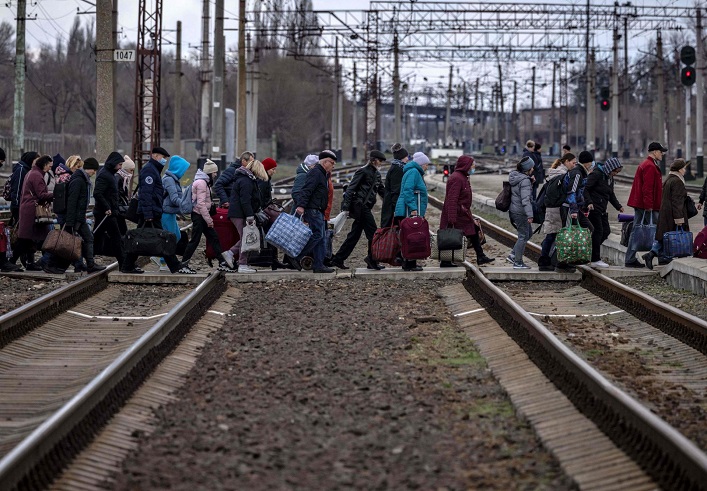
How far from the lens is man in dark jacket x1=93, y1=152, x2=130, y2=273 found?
1562cm

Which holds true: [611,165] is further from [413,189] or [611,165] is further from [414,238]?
[414,238]

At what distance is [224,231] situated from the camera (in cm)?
1664

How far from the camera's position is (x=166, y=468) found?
6.35 meters

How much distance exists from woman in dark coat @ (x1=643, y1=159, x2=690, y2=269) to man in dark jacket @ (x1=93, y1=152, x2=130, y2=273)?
23.8 ft

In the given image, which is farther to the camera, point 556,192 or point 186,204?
point 186,204

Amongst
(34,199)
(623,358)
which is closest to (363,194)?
(34,199)

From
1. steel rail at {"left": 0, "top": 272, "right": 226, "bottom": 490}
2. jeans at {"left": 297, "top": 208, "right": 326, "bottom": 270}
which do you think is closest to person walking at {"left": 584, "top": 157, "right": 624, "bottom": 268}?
jeans at {"left": 297, "top": 208, "right": 326, "bottom": 270}

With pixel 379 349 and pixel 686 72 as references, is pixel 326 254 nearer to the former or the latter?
pixel 379 349

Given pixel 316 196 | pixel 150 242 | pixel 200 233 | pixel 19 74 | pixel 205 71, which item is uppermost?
pixel 205 71

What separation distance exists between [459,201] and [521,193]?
85cm

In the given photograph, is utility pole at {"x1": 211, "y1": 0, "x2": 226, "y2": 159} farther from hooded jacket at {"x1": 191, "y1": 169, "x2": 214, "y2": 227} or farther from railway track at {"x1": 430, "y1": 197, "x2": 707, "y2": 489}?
railway track at {"x1": 430, "y1": 197, "x2": 707, "y2": 489}

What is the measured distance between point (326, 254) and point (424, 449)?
33.8ft

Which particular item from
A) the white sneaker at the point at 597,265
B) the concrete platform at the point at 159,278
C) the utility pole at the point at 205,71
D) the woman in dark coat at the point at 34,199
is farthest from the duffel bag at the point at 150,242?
the utility pole at the point at 205,71

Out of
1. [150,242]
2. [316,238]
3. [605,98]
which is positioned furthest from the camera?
[605,98]
